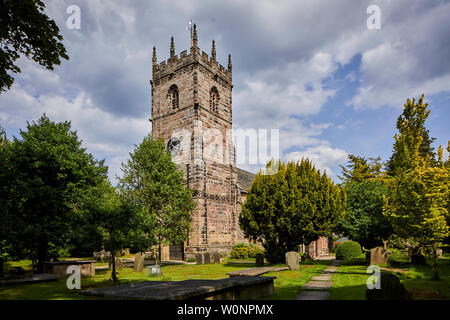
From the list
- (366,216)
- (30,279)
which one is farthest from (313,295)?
(366,216)

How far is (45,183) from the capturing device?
19672 mm

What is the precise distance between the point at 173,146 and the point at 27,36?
2164 cm

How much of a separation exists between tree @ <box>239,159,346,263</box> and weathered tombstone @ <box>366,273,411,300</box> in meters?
13.0

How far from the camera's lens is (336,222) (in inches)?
890

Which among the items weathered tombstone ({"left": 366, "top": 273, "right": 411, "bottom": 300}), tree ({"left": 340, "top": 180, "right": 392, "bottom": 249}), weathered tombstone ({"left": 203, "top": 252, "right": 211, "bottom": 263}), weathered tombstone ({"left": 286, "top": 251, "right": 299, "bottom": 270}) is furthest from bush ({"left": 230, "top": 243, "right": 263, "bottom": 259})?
weathered tombstone ({"left": 366, "top": 273, "right": 411, "bottom": 300})

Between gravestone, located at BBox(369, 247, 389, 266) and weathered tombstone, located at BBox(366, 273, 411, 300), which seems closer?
weathered tombstone, located at BBox(366, 273, 411, 300)

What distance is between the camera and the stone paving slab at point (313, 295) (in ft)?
32.2

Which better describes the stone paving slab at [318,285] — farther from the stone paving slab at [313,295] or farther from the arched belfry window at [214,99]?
the arched belfry window at [214,99]

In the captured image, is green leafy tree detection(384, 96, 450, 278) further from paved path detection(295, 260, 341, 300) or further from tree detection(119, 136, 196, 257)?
tree detection(119, 136, 196, 257)

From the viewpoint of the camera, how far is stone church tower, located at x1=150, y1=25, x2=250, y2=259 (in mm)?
29750

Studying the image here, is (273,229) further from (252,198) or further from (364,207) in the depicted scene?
(364,207)
